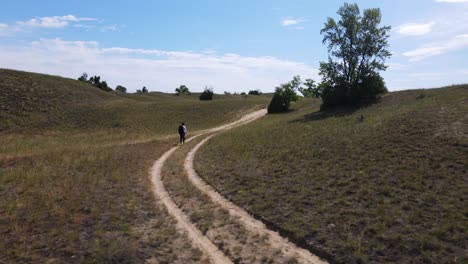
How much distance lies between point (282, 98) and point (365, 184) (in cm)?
4672

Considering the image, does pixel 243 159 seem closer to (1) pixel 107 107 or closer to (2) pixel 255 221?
(2) pixel 255 221

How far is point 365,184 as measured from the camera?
51.4ft

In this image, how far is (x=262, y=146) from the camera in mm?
27328

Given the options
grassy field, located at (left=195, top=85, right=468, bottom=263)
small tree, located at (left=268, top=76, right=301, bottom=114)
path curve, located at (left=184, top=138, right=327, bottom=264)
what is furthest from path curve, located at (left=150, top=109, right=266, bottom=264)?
small tree, located at (left=268, top=76, right=301, bottom=114)

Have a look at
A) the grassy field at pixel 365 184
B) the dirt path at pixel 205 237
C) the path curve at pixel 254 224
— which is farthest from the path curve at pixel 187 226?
the grassy field at pixel 365 184

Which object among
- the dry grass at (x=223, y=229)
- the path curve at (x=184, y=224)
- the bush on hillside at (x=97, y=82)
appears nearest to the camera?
the dry grass at (x=223, y=229)

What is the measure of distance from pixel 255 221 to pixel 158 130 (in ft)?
129

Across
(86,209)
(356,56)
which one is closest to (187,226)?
(86,209)

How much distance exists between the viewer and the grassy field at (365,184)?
34.7 ft

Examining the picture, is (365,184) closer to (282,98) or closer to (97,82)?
(282,98)

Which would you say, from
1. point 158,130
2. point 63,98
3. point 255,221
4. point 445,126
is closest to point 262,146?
point 445,126

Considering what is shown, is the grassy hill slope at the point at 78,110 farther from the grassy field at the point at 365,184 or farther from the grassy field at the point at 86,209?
the grassy field at the point at 365,184

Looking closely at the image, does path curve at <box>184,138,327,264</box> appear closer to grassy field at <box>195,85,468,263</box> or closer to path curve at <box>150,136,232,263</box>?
grassy field at <box>195,85,468,263</box>

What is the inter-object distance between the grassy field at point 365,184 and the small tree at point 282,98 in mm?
31262
